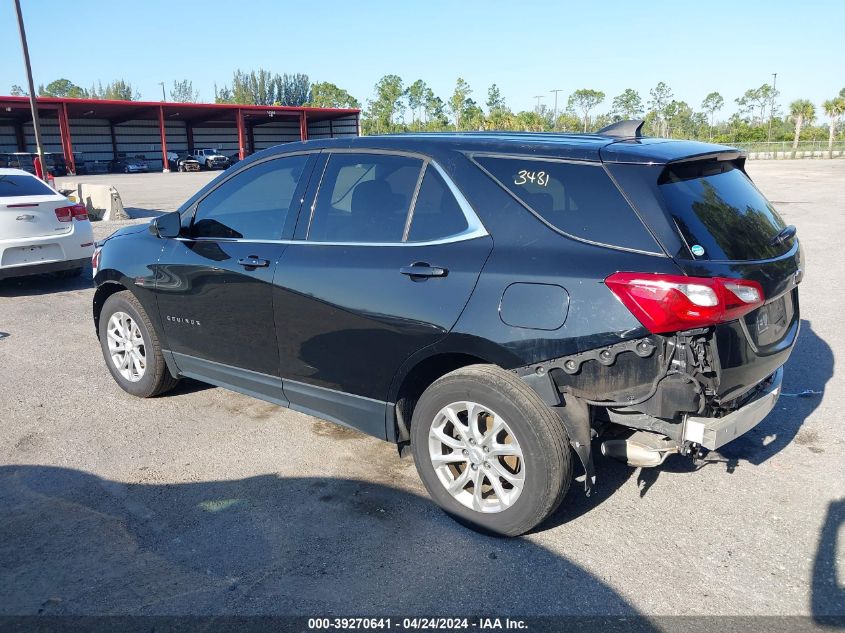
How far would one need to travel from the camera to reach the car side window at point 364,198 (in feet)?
11.7

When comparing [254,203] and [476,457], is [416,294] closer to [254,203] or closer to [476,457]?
[476,457]

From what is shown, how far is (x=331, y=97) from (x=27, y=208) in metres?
106

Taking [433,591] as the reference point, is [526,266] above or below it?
above

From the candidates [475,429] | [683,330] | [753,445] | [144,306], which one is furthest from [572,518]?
[144,306]

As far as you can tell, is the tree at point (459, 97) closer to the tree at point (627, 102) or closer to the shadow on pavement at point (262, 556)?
the tree at point (627, 102)

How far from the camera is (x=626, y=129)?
3.78 meters

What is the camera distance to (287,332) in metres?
3.93

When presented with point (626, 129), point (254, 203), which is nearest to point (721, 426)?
point (626, 129)

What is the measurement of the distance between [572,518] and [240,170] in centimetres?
290

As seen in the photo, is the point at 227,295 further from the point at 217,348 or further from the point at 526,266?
the point at 526,266

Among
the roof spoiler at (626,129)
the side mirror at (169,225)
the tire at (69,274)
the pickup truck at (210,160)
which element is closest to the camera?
the roof spoiler at (626,129)

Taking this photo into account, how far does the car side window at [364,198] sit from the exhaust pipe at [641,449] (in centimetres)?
146

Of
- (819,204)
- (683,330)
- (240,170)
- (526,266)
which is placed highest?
(240,170)

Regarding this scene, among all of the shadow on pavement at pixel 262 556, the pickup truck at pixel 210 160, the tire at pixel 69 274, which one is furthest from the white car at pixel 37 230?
the pickup truck at pixel 210 160
